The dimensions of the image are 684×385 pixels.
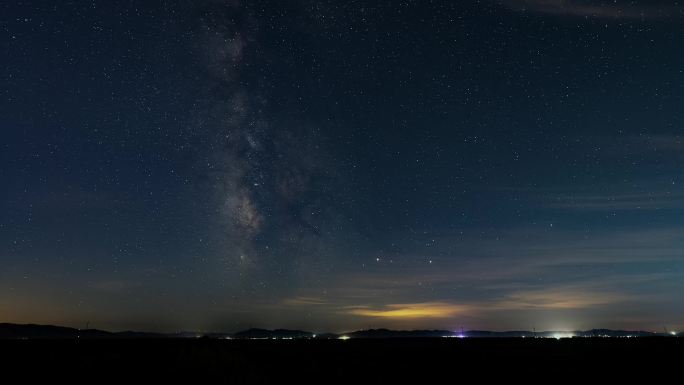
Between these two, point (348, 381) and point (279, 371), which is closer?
point (348, 381)

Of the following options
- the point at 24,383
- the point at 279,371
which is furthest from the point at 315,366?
the point at 24,383

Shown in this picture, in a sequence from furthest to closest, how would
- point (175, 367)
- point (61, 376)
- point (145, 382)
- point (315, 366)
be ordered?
point (315, 366)
point (175, 367)
point (61, 376)
point (145, 382)

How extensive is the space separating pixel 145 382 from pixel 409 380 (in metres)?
9.40

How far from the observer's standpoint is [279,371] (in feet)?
70.0

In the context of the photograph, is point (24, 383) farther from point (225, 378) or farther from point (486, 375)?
point (486, 375)

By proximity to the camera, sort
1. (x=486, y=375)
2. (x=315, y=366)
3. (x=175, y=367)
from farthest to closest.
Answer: (x=315, y=366)
(x=486, y=375)
(x=175, y=367)

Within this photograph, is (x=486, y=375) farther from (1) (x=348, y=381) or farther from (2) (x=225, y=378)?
(2) (x=225, y=378)

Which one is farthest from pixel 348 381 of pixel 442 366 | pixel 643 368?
pixel 643 368

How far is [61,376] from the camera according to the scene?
17.1m

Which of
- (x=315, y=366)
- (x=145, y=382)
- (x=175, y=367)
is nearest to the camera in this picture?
(x=145, y=382)

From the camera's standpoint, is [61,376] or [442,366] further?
[442,366]

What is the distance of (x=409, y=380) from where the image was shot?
60.3 ft

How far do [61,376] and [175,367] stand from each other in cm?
382

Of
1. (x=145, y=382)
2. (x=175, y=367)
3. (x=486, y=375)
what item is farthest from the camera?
(x=486, y=375)
